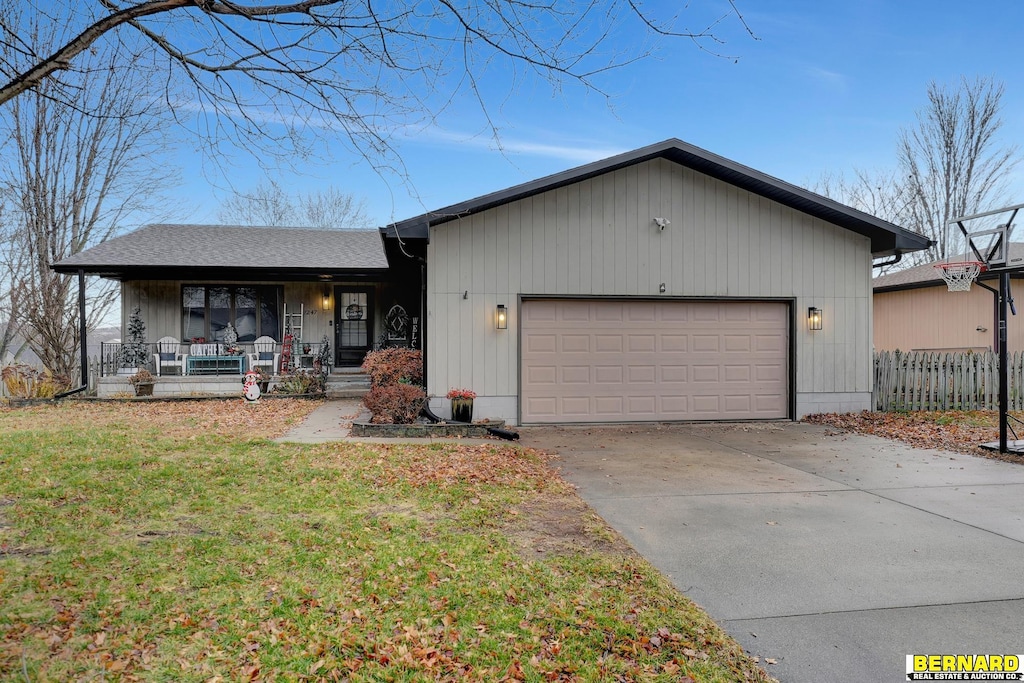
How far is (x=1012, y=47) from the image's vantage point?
43.3 feet

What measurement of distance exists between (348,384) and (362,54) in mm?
11518

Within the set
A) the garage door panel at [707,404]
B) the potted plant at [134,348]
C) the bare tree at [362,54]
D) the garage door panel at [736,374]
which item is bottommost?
the garage door panel at [707,404]

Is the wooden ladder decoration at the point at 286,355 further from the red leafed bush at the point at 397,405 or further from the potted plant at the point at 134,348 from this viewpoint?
the red leafed bush at the point at 397,405

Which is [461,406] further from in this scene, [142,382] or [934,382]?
[934,382]

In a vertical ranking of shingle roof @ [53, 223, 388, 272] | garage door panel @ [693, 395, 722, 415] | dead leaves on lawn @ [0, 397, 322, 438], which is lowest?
dead leaves on lawn @ [0, 397, 322, 438]

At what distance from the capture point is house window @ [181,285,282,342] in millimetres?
15070

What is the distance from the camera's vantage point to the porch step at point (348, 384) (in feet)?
44.9

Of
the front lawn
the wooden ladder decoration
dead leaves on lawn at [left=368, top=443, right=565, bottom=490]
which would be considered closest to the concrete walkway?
dead leaves on lawn at [left=368, top=443, right=565, bottom=490]

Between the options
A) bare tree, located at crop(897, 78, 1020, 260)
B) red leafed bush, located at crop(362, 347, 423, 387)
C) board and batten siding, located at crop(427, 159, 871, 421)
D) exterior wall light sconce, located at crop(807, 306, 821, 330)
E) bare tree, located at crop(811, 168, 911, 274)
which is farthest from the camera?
bare tree, located at crop(811, 168, 911, 274)

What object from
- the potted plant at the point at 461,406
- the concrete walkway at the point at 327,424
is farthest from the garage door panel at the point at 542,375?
the concrete walkway at the point at 327,424

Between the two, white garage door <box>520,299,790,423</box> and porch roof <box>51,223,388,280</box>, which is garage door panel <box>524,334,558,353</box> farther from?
porch roof <box>51,223,388,280</box>

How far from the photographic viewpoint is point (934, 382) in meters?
11.0

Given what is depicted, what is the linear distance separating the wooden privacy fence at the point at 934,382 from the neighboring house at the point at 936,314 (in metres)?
3.62

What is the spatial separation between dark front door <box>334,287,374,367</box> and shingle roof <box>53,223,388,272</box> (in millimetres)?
1142
